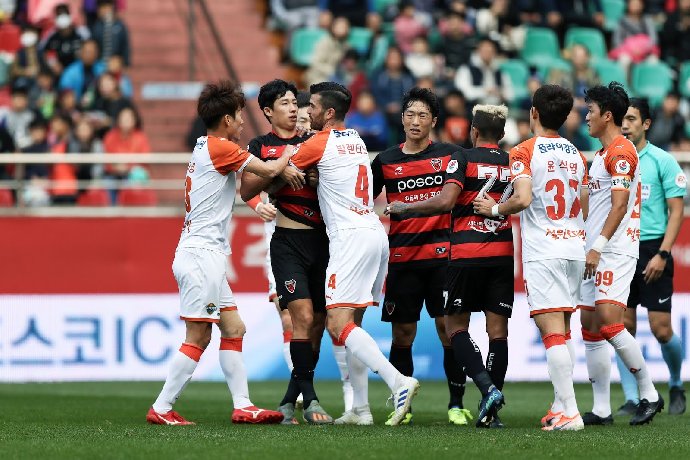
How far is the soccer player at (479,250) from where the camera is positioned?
10758 mm

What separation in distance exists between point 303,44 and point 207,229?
12193 mm

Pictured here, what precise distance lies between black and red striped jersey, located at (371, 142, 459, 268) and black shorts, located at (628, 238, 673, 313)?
215cm

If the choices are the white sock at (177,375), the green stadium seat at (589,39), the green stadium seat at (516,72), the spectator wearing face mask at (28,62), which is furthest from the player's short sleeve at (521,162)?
the green stadium seat at (589,39)

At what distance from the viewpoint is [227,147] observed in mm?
10688

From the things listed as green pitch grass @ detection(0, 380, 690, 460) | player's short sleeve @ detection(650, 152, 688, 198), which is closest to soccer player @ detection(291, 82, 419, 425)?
green pitch grass @ detection(0, 380, 690, 460)

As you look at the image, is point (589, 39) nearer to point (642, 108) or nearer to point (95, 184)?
point (95, 184)

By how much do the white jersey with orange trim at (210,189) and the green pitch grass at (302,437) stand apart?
1.48m

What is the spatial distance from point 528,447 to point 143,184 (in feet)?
31.3

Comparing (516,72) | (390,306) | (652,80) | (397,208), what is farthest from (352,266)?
(652,80)

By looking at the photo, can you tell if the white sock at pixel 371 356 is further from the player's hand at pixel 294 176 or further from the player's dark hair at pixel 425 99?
the player's dark hair at pixel 425 99

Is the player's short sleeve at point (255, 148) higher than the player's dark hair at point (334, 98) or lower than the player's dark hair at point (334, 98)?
lower

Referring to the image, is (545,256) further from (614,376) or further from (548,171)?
(614,376)

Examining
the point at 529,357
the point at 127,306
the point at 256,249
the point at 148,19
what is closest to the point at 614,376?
the point at 529,357

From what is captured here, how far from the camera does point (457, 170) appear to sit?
1066 cm
